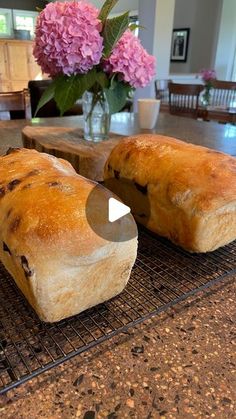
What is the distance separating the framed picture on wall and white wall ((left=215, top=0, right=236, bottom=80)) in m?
0.78

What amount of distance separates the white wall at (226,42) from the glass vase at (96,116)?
5626 millimetres

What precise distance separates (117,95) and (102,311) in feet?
2.97

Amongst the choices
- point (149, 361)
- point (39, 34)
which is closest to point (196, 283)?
point (149, 361)

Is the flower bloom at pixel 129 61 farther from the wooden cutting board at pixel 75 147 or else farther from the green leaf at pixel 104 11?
the wooden cutting board at pixel 75 147

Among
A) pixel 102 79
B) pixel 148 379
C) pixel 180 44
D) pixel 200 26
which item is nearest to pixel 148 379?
pixel 148 379

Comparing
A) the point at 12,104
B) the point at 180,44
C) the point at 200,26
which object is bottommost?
the point at 12,104

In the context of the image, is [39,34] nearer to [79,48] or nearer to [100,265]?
[79,48]

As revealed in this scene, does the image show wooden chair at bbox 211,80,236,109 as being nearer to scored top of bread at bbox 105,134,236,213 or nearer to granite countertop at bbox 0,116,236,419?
scored top of bread at bbox 105,134,236,213

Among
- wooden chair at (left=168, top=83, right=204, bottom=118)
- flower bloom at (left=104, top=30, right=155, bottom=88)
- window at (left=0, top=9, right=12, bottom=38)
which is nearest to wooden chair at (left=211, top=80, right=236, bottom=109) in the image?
wooden chair at (left=168, top=83, right=204, bottom=118)

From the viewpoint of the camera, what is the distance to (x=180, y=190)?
0.59 meters

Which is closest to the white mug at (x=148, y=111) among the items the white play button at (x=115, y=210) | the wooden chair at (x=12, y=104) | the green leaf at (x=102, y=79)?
the green leaf at (x=102, y=79)

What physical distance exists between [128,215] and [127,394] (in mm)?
239

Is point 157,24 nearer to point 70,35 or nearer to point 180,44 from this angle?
point 180,44

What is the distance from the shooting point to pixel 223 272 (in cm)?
58
